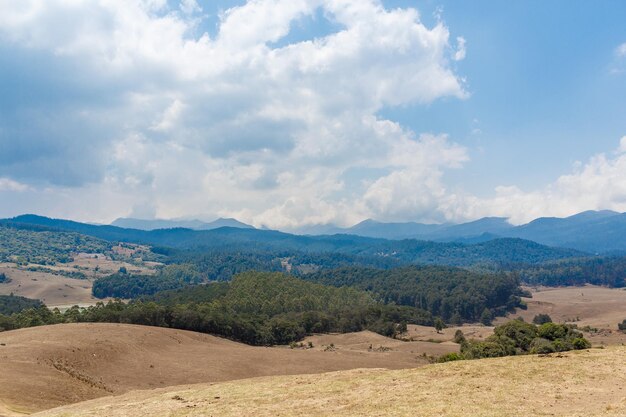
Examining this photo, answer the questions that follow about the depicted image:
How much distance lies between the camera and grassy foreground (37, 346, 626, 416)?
2509 centimetres

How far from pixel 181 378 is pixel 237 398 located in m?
31.7

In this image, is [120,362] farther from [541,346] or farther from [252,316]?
[252,316]

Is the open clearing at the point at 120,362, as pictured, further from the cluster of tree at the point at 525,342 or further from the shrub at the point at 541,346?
the shrub at the point at 541,346

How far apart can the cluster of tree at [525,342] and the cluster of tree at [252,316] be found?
64.9 metres

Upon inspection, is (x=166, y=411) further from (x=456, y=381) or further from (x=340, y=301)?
(x=340, y=301)

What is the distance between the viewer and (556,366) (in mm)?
32906

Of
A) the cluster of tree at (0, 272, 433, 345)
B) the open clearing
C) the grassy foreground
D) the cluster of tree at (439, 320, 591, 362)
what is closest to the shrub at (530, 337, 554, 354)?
the cluster of tree at (439, 320, 591, 362)

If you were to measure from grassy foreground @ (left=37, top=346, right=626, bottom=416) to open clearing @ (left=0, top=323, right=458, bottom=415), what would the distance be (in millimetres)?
9953

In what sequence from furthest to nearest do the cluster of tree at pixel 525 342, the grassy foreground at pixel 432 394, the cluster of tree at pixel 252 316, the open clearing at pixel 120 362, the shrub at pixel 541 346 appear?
the cluster of tree at pixel 252 316, the shrub at pixel 541 346, the cluster of tree at pixel 525 342, the open clearing at pixel 120 362, the grassy foreground at pixel 432 394

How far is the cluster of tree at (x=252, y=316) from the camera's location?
116625 mm

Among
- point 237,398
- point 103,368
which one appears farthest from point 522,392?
point 103,368

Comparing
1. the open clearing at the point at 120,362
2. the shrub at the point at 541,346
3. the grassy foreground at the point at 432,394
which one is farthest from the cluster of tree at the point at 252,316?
the grassy foreground at the point at 432,394

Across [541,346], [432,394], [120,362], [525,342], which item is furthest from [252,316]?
[432,394]

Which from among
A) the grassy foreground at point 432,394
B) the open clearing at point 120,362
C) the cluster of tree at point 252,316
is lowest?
the cluster of tree at point 252,316
